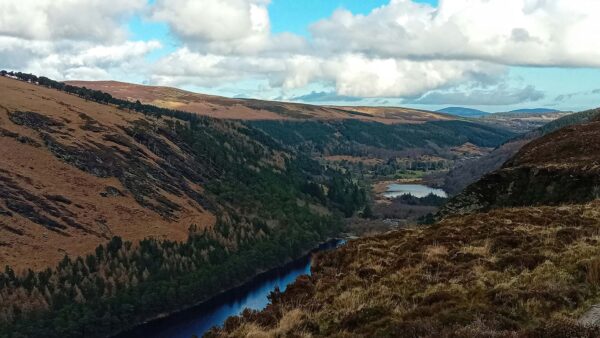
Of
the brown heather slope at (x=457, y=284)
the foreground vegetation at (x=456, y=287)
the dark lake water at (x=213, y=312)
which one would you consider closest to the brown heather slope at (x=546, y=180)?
the brown heather slope at (x=457, y=284)

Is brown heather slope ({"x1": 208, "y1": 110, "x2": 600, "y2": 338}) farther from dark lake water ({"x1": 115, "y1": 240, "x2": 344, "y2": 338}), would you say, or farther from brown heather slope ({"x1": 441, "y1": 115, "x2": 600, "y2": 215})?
dark lake water ({"x1": 115, "y1": 240, "x2": 344, "y2": 338})

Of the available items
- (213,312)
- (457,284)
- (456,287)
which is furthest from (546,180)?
(213,312)

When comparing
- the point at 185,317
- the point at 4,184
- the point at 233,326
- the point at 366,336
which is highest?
the point at 366,336

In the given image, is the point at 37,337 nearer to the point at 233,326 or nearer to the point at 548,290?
the point at 233,326

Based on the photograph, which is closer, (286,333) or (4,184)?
(286,333)

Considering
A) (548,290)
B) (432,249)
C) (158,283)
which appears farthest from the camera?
(158,283)

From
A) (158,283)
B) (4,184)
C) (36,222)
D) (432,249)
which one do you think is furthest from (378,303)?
(4,184)

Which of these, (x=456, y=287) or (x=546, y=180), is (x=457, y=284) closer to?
(x=456, y=287)
